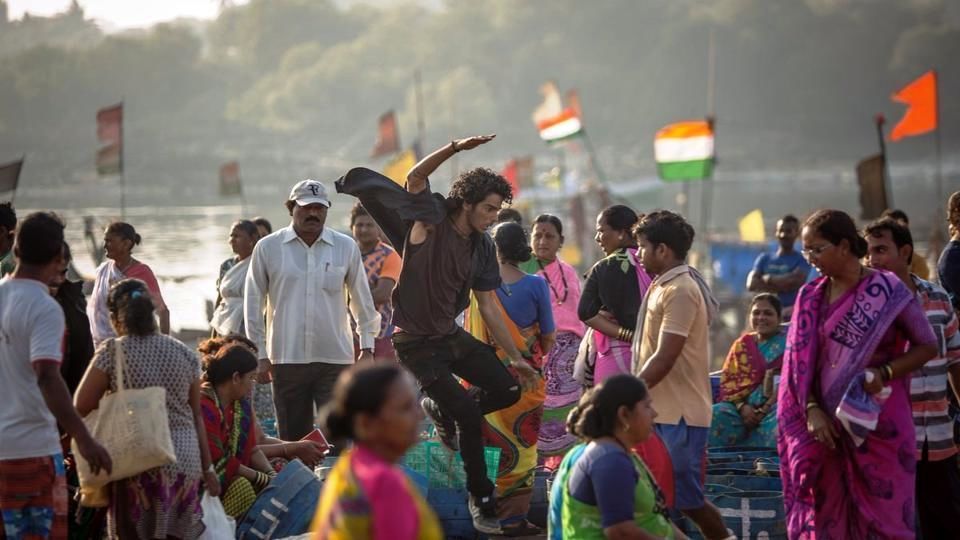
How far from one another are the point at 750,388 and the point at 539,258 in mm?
1340

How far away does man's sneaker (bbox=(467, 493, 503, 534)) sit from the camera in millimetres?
5617

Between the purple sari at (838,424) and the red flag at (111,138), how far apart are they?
11547 millimetres

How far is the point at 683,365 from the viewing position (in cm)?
490

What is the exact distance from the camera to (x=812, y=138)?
268 feet

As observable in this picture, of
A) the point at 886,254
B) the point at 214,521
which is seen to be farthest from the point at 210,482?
the point at 886,254

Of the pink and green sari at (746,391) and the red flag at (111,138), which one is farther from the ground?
the red flag at (111,138)

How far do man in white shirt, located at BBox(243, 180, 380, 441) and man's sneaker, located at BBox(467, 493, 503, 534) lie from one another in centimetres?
105

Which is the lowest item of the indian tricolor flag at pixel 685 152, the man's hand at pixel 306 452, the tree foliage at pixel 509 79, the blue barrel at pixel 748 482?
the blue barrel at pixel 748 482

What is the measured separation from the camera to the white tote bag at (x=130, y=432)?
14.3ft

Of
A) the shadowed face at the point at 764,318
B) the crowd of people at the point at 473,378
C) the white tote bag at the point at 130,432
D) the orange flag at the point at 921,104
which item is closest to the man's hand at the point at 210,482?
the crowd of people at the point at 473,378

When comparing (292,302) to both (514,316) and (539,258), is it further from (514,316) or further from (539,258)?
(539,258)

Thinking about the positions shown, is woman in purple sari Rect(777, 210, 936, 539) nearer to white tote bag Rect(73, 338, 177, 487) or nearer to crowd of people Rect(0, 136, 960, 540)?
crowd of people Rect(0, 136, 960, 540)

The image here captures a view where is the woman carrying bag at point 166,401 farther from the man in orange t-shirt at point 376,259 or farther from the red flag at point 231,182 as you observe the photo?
the red flag at point 231,182

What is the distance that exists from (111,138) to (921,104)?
9.10m
